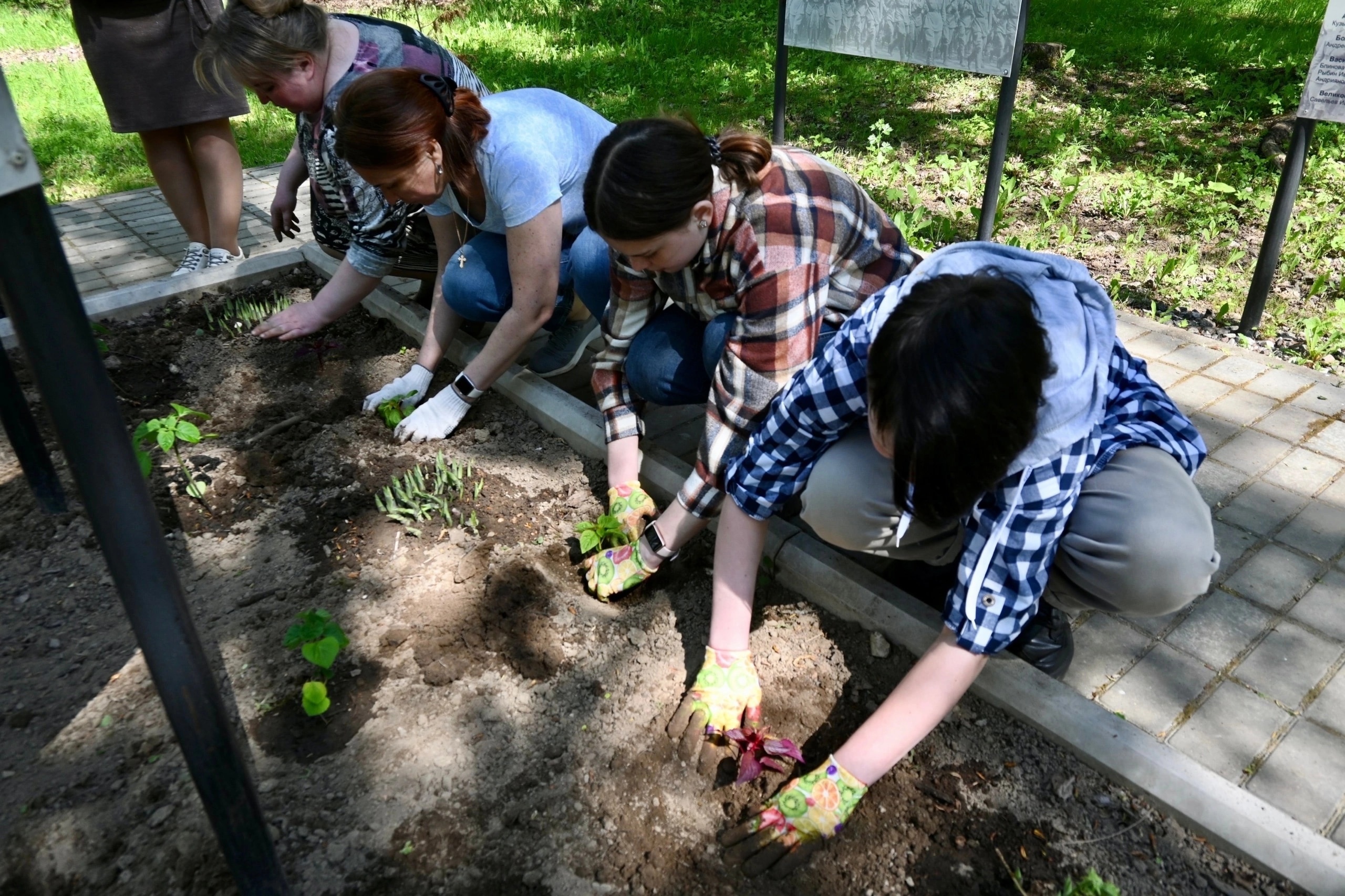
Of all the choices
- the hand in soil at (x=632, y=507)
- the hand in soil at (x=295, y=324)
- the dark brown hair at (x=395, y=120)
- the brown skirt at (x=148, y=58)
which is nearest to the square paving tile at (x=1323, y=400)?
the hand in soil at (x=632, y=507)

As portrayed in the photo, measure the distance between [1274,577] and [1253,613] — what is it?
166 millimetres

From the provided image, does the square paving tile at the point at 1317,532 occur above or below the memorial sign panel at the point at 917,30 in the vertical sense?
below

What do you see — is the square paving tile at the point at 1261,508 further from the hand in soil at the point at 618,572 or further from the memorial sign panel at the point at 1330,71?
the hand in soil at the point at 618,572

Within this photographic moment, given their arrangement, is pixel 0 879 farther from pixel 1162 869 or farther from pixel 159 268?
pixel 159 268

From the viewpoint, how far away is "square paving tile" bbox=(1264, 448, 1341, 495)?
8.50 ft

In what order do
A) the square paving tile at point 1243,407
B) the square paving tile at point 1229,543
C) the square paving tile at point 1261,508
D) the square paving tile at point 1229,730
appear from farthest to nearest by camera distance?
the square paving tile at point 1243,407 → the square paving tile at point 1261,508 → the square paving tile at point 1229,543 → the square paving tile at point 1229,730

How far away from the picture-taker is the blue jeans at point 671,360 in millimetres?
2469

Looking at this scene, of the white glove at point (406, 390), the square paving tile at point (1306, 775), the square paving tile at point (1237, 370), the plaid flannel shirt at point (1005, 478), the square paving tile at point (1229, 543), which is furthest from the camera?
the square paving tile at point (1237, 370)

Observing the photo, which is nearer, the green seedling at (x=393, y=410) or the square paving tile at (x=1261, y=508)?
the square paving tile at (x=1261, y=508)

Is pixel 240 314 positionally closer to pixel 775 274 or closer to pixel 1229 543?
pixel 775 274

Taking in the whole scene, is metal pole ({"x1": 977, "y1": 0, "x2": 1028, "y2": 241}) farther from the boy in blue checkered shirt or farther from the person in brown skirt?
the person in brown skirt

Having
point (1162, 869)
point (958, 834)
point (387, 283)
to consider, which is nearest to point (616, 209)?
point (958, 834)

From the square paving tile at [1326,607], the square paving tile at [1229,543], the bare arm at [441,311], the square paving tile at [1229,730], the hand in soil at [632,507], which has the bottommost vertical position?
the square paving tile at [1229,730]

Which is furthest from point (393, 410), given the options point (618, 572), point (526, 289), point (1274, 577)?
point (1274, 577)
